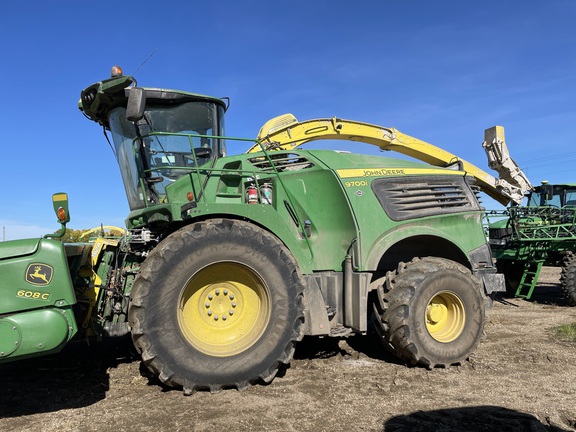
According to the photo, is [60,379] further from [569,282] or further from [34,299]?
[569,282]

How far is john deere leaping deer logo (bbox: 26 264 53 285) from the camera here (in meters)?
3.39

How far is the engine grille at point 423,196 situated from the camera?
521 cm

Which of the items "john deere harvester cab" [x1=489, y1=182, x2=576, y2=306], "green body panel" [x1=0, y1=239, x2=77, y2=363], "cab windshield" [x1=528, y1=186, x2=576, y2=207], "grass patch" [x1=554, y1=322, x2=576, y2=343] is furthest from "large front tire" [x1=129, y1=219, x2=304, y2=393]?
"cab windshield" [x1=528, y1=186, x2=576, y2=207]

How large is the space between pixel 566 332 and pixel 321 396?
4427 millimetres

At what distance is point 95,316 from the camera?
4.31 metres

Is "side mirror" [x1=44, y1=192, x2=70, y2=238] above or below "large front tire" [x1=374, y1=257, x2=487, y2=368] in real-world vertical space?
above

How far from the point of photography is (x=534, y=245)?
35.9ft

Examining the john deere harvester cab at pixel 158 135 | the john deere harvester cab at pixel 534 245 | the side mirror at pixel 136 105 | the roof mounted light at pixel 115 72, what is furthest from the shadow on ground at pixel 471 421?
the john deere harvester cab at pixel 534 245

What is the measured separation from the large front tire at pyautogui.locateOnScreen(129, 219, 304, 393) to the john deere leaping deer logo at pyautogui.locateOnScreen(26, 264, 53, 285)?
2.20 feet

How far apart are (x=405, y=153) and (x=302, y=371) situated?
175 inches

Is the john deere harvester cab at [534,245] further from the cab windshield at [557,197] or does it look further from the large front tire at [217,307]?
the large front tire at [217,307]

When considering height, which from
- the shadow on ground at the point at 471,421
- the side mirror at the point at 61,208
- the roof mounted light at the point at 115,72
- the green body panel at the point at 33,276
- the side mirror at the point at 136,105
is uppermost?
the roof mounted light at the point at 115,72

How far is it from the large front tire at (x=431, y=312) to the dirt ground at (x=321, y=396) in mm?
210

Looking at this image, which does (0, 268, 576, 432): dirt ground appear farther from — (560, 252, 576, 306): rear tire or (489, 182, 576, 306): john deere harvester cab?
(489, 182, 576, 306): john deere harvester cab
